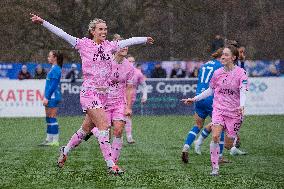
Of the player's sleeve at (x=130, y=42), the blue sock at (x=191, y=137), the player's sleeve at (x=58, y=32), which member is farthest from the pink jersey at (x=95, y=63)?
the blue sock at (x=191, y=137)

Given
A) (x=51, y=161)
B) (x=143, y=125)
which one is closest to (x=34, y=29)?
(x=143, y=125)

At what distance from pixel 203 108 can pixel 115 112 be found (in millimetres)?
2685

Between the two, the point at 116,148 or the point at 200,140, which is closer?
the point at 116,148

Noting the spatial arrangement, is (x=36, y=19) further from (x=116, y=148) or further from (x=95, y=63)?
(x=116, y=148)

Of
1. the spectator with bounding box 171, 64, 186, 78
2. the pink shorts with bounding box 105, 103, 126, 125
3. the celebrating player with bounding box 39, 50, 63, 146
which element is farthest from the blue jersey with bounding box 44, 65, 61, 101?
the spectator with bounding box 171, 64, 186, 78

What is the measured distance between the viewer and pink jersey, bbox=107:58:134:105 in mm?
15664

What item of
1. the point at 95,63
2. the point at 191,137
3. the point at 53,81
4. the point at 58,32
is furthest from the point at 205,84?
the point at 53,81

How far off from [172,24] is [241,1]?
16.1 ft

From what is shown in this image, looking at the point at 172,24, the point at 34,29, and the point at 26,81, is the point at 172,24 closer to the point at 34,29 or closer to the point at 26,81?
the point at 34,29

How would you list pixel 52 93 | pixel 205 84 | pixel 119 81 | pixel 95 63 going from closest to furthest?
pixel 95 63, pixel 119 81, pixel 205 84, pixel 52 93

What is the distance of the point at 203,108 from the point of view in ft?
58.0

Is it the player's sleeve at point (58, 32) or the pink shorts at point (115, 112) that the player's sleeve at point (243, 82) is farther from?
the player's sleeve at point (58, 32)

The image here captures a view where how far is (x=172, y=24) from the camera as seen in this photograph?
52875 mm

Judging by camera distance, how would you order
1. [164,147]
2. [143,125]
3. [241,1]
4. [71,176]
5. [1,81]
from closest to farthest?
[71,176] < [164,147] < [143,125] < [1,81] < [241,1]
